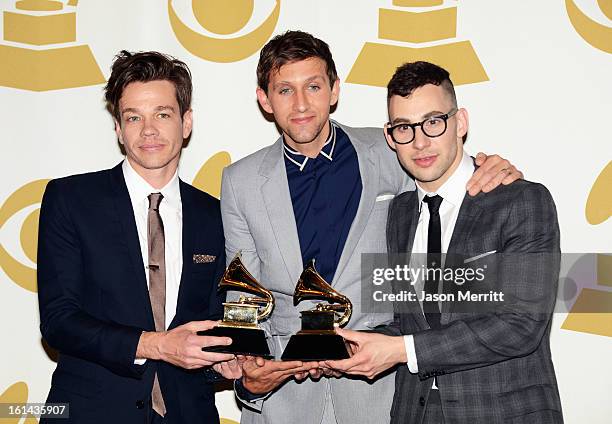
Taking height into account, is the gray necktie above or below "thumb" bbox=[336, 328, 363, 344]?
above

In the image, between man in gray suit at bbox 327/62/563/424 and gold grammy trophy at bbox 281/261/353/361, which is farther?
gold grammy trophy at bbox 281/261/353/361

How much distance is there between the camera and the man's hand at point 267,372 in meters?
3.13

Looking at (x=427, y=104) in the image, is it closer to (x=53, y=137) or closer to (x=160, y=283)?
(x=160, y=283)

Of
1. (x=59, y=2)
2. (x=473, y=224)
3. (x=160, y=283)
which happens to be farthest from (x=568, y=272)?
(x=59, y=2)

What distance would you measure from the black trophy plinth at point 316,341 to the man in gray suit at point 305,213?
0.20 metres

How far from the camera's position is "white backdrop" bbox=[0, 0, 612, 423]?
4.42 m

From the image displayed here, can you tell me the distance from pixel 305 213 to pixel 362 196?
0.87 feet

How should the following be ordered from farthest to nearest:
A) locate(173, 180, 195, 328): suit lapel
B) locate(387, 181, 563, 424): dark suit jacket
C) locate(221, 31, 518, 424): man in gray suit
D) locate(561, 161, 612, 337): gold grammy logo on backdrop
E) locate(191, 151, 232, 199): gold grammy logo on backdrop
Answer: locate(191, 151, 232, 199): gold grammy logo on backdrop
locate(561, 161, 612, 337): gold grammy logo on backdrop
locate(221, 31, 518, 424): man in gray suit
locate(173, 180, 195, 328): suit lapel
locate(387, 181, 563, 424): dark suit jacket

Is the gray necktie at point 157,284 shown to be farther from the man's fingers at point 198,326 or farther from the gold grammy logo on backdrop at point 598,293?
the gold grammy logo on backdrop at point 598,293

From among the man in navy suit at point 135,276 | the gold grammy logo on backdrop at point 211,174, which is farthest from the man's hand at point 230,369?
the gold grammy logo on backdrop at point 211,174

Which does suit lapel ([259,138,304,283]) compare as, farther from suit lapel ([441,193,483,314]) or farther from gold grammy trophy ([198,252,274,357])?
suit lapel ([441,193,483,314])

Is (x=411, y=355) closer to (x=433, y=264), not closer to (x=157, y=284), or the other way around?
(x=433, y=264)

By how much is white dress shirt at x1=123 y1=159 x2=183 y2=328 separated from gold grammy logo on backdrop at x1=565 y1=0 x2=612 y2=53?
101 inches

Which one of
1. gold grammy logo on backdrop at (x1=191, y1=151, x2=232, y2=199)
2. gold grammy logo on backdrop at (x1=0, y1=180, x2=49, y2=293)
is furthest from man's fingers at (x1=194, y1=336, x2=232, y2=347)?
gold grammy logo on backdrop at (x1=0, y1=180, x2=49, y2=293)
